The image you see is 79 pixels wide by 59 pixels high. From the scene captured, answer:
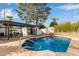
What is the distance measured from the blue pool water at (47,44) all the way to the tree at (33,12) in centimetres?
82

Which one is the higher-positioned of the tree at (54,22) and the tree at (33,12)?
the tree at (33,12)

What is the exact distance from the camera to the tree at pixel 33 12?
7.95m

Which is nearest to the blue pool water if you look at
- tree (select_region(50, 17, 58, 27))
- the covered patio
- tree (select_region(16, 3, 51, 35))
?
the covered patio

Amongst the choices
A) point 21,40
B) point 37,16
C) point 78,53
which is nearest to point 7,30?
point 21,40

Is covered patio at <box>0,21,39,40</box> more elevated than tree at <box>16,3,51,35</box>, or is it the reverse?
tree at <box>16,3,51,35</box>

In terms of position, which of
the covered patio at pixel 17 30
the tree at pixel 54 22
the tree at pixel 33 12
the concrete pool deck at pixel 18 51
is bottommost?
the concrete pool deck at pixel 18 51

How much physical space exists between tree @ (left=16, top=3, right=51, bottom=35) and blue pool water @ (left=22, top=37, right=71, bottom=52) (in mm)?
822

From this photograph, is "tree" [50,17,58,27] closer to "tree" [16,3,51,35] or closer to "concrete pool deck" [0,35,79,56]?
"tree" [16,3,51,35]

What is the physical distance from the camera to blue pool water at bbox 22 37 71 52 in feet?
26.5

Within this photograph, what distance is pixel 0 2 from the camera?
780 centimetres

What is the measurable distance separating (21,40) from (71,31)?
2146mm

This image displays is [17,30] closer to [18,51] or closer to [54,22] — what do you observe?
[18,51]

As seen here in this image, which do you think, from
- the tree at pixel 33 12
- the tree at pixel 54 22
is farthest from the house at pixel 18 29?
the tree at pixel 54 22

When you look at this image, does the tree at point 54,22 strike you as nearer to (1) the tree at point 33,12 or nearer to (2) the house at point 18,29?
(1) the tree at point 33,12
